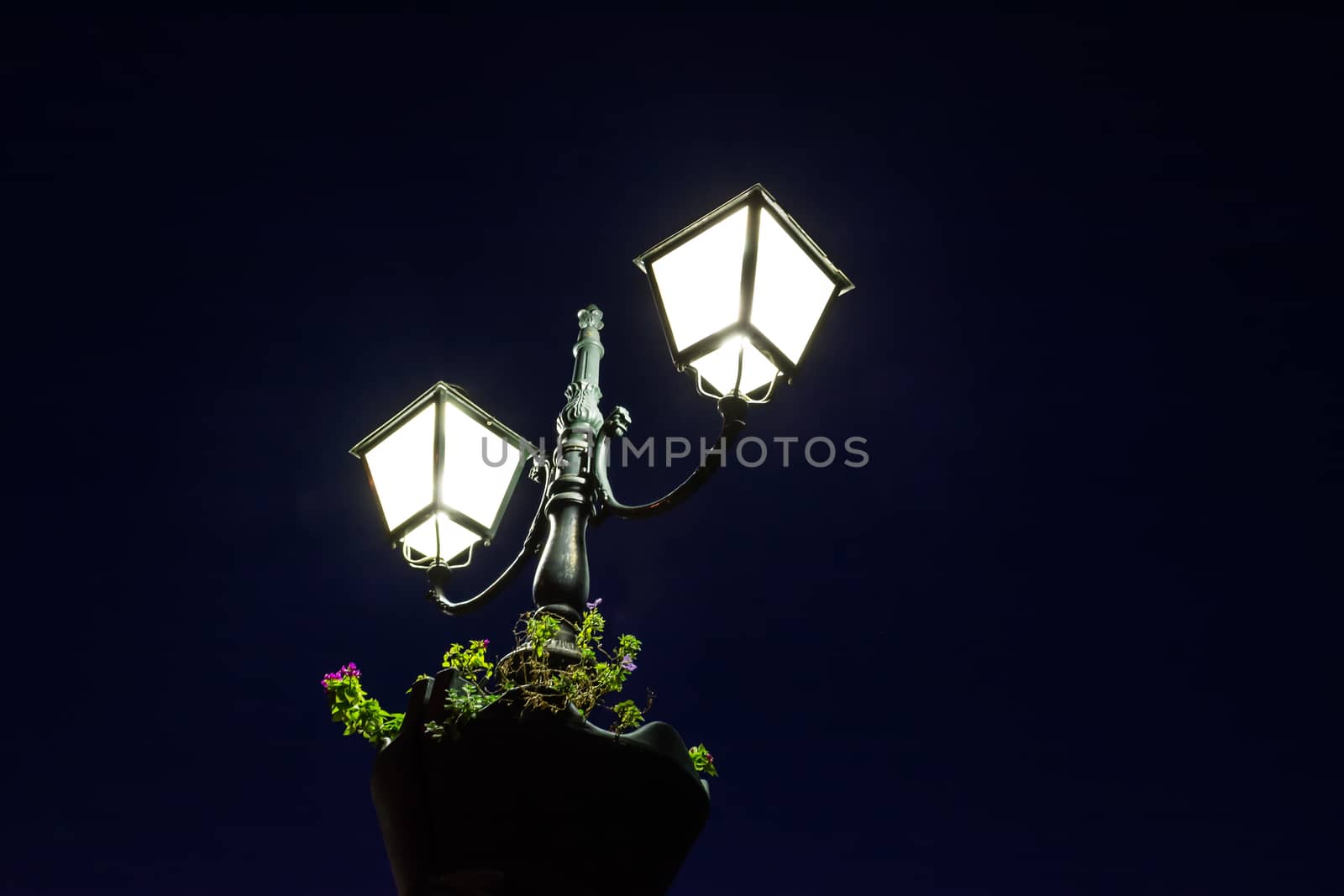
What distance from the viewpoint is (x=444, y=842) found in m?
2.42

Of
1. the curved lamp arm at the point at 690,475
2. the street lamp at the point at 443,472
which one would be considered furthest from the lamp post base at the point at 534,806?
the street lamp at the point at 443,472

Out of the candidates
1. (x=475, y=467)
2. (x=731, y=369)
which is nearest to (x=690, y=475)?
(x=731, y=369)

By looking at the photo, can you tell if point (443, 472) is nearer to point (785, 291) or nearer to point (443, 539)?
point (443, 539)

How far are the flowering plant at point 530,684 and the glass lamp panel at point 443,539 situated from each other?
3.07 feet

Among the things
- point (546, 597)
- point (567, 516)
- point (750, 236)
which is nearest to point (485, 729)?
point (546, 597)

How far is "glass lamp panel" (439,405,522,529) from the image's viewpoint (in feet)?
12.9

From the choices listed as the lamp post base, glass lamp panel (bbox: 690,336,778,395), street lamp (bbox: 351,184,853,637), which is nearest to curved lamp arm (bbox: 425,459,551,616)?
street lamp (bbox: 351,184,853,637)

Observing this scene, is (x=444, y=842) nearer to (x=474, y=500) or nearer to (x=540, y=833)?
(x=540, y=833)

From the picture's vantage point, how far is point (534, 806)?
7.86 feet

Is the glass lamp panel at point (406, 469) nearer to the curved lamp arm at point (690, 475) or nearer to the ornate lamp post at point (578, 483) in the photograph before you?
the ornate lamp post at point (578, 483)

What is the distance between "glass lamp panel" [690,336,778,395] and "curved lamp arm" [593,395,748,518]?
12 centimetres

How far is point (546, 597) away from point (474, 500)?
901 millimetres

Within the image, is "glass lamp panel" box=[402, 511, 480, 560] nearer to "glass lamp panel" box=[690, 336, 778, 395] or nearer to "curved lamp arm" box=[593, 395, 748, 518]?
"curved lamp arm" box=[593, 395, 748, 518]

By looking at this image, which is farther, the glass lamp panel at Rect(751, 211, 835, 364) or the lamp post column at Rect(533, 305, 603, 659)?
the glass lamp panel at Rect(751, 211, 835, 364)
